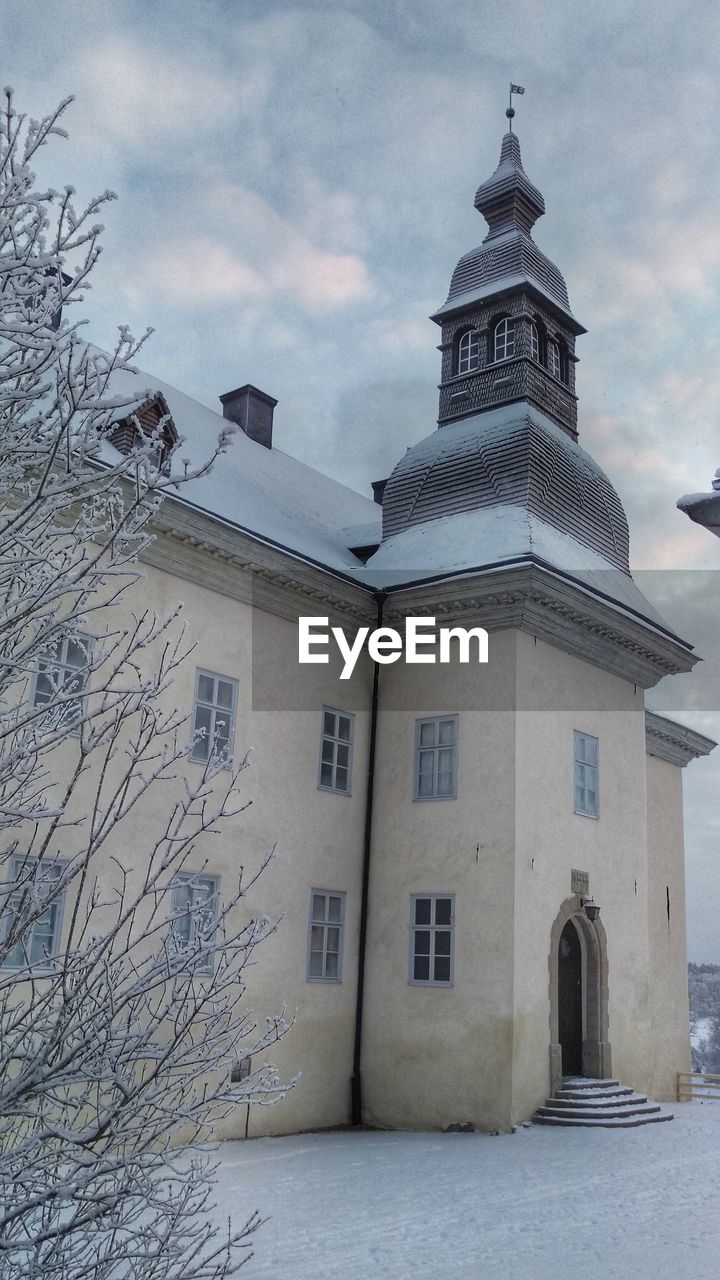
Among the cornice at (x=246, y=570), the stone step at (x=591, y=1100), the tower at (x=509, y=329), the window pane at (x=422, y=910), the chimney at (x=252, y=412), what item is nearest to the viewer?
the cornice at (x=246, y=570)

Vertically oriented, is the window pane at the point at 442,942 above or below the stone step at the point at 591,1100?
above

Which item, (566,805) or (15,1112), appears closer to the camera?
(15,1112)

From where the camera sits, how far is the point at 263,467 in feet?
67.6

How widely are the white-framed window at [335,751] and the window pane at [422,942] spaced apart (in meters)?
2.28

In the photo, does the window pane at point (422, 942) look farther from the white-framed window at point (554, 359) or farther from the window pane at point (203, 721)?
the white-framed window at point (554, 359)

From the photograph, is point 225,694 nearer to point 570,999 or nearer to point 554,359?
point 570,999

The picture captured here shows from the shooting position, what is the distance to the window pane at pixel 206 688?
14.8m

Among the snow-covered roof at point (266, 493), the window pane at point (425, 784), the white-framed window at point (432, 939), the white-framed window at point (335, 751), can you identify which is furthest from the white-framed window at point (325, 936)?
the snow-covered roof at point (266, 493)

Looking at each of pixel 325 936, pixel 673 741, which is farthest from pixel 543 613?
pixel 673 741

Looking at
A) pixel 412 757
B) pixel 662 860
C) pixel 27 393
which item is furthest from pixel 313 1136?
pixel 27 393

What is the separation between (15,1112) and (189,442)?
15.6 metres

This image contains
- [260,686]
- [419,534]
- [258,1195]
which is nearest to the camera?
[258,1195]

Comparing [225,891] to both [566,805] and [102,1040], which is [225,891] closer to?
[566,805]

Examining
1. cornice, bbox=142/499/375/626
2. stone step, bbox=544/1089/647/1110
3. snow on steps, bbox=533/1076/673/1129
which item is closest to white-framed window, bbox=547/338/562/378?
cornice, bbox=142/499/375/626
